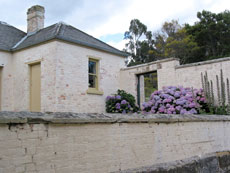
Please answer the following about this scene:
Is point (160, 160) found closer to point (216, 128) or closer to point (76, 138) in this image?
point (76, 138)

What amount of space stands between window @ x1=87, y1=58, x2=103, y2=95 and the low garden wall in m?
7.32

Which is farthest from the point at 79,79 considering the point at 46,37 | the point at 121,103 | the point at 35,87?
the point at 46,37

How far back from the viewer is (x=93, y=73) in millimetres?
11711

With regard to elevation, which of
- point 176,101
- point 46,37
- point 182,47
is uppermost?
point 182,47

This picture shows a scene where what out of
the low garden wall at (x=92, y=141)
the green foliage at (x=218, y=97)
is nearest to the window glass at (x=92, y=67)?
the green foliage at (x=218, y=97)

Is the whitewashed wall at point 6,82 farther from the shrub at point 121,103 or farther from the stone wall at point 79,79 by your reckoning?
the shrub at point 121,103

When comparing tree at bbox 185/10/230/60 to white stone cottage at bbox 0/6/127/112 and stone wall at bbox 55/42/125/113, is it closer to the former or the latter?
white stone cottage at bbox 0/6/127/112

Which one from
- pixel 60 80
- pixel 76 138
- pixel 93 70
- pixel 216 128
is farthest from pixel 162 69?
pixel 76 138

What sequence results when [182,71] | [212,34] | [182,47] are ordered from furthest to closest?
[212,34] → [182,47] → [182,71]

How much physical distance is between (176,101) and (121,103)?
296cm

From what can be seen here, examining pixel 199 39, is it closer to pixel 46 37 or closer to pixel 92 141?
pixel 46 37

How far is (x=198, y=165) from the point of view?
4.26 meters

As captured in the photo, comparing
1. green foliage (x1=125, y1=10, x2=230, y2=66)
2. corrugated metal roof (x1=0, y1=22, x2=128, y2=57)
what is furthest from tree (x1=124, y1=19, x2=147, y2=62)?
corrugated metal roof (x1=0, y1=22, x2=128, y2=57)

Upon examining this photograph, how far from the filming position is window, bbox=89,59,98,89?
1156cm
